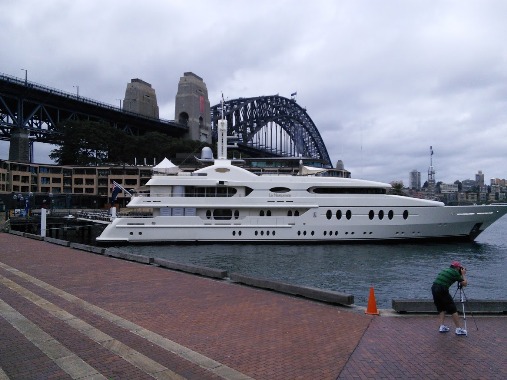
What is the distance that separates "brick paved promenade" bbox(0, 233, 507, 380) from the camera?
22.0 feet

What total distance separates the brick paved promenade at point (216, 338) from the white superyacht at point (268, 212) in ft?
68.0

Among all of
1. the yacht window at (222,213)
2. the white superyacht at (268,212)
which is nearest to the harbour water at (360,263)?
the white superyacht at (268,212)

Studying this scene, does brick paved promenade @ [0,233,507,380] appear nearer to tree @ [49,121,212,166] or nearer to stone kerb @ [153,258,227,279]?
stone kerb @ [153,258,227,279]

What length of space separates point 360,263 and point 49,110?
101871mm

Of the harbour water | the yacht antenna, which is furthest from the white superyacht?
the yacht antenna

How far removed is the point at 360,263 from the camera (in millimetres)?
25844

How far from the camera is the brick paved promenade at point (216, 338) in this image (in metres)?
6.71

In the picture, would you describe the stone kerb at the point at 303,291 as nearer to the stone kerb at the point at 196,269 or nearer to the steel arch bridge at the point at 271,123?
the stone kerb at the point at 196,269

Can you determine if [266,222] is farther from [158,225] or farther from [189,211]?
[158,225]

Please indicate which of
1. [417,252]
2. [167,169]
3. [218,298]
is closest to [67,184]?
[167,169]

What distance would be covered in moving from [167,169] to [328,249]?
1575 cm

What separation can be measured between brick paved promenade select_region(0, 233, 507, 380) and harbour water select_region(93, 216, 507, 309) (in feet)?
18.2

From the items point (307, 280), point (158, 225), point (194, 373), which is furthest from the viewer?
point (158, 225)

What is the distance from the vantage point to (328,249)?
32281 millimetres
